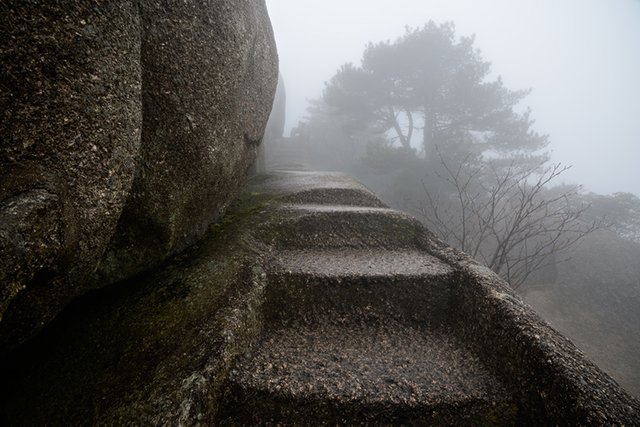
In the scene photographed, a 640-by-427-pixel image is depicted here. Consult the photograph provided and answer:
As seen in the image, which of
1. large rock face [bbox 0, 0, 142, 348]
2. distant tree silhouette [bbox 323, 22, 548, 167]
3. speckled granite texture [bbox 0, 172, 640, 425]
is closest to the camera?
large rock face [bbox 0, 0, 142, 348]

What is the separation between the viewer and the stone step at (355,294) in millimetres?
2355

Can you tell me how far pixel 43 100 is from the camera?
1.32 metres

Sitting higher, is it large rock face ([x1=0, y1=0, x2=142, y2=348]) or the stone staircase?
large rock face ([x1=0, y1=0, x2=142, y2=348])

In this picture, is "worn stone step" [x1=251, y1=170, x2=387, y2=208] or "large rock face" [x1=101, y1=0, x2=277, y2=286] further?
"worn stone step" [x1=251, y1=170, x2=387, y2=208]

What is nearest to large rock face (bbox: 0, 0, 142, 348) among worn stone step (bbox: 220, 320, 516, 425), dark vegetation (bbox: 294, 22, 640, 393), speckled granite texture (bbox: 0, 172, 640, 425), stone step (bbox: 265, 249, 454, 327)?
speckled granite texture (bbox: 0, 172, 640, 425)

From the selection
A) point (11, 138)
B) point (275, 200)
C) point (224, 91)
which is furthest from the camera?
point (275, 200)

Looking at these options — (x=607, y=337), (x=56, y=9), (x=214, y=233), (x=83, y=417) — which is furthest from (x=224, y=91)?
(x=607, y=337)

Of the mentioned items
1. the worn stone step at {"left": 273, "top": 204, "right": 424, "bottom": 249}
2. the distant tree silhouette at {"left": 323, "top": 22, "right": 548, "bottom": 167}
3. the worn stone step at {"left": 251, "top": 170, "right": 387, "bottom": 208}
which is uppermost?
the distant tree silhouette at {"left": 323, "top": 22, "right": 548, "bottom": 167}

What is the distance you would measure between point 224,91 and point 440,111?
1810 centimetres

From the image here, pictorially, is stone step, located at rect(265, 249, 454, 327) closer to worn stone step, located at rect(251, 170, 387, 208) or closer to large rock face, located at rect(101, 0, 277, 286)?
large rock face, located at rect(101, 0, 277, 286)

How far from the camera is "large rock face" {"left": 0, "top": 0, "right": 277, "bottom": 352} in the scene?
1268mm

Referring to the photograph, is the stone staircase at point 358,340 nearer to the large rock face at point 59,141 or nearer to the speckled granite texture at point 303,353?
the speckled granite texture at point 303,353

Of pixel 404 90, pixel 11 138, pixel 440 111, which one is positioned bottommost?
pixel 11 138

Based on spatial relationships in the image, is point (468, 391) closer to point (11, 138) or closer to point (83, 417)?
point (83, 417)
